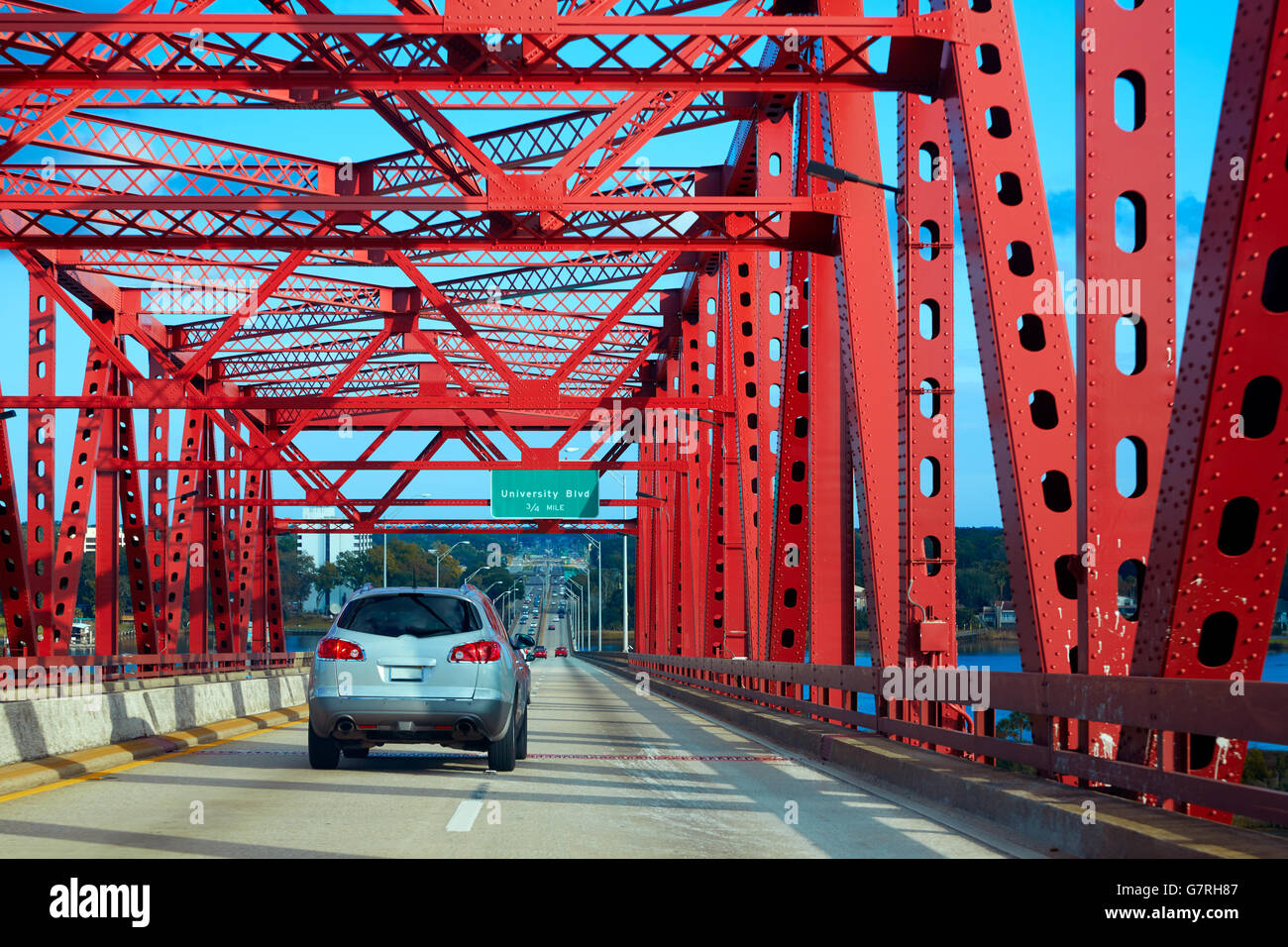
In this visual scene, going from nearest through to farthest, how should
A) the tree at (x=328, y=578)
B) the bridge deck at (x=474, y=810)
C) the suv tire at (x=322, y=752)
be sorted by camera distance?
the bridge deck at (x=474, y=810), the suv tire at (x=322, y=752), the tree at (x=328, y=578)

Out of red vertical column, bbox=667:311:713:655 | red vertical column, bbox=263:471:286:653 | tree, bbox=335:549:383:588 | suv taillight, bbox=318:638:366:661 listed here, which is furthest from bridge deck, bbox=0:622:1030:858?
tree, bbox=335:549:383:588

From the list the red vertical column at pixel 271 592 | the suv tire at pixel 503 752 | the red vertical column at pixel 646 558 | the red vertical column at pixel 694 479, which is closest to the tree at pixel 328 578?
the red vertical column at pixel 646 558

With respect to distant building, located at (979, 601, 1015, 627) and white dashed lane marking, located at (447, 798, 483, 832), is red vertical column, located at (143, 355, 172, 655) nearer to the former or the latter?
white dashed lane marking, located at (447, 798, 483, 832)

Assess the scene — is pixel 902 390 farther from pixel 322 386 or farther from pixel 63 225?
pixel 322 386

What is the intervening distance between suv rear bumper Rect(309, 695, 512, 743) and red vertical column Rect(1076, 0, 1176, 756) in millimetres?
5256

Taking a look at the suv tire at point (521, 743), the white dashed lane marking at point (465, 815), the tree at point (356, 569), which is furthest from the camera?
the tree at point (356, 569)

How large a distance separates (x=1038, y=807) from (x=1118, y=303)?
3.62 metres

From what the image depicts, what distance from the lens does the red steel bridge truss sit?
7.98m

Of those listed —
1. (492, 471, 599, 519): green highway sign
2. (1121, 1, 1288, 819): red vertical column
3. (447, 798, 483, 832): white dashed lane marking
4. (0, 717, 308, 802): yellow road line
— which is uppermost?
(492, 471, 599, 519): green highway sign

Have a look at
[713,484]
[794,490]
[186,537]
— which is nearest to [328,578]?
[186,537]

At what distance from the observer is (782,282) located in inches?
1128

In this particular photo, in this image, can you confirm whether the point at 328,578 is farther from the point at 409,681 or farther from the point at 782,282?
the point at 409,681

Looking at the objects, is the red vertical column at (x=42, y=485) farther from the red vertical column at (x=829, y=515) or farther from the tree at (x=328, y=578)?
the tree at (x=328, y=578)

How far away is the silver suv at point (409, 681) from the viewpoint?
41.7ft
